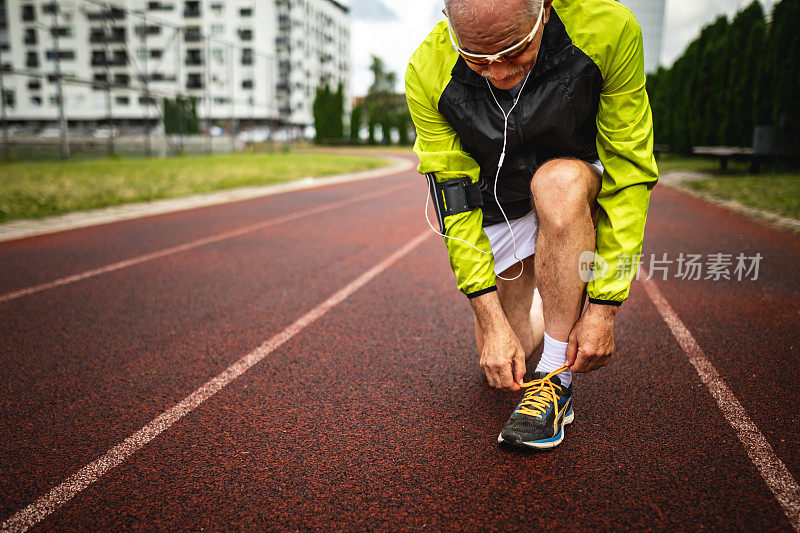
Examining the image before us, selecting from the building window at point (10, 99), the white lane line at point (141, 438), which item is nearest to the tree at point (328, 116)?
the building window at point (10, 99)

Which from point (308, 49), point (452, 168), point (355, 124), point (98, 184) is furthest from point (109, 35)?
point (308, 49)

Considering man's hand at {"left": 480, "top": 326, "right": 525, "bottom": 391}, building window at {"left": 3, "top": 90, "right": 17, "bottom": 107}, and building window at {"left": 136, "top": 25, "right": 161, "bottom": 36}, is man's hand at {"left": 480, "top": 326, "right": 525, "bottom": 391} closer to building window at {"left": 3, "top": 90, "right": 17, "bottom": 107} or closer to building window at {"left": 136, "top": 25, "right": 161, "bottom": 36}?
building window at {"left": 136, "top": 25, "right": 161, "bottom": 36}

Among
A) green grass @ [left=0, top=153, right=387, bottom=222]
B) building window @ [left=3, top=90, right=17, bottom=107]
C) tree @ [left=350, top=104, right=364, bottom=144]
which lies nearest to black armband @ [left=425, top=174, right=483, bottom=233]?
green grass @ [left=0, top=153, right=387, bottom=222]

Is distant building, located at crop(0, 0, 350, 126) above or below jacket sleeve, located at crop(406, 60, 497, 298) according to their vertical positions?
above

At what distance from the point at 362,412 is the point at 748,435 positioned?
1.55 metres

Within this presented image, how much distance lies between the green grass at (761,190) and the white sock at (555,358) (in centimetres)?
711

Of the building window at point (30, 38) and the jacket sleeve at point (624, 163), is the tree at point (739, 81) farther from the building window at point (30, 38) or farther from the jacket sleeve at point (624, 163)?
the building window at point (30, 38)

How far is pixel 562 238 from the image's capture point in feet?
6.39

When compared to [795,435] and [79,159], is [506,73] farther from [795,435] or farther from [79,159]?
[79,159]

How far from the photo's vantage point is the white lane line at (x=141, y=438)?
66.6 inches

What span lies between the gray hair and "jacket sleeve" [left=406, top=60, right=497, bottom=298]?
0.43 meters

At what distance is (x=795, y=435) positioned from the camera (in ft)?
6.72

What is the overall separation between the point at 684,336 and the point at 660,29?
238ft

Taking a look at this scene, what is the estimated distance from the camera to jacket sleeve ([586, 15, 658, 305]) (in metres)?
1.83
